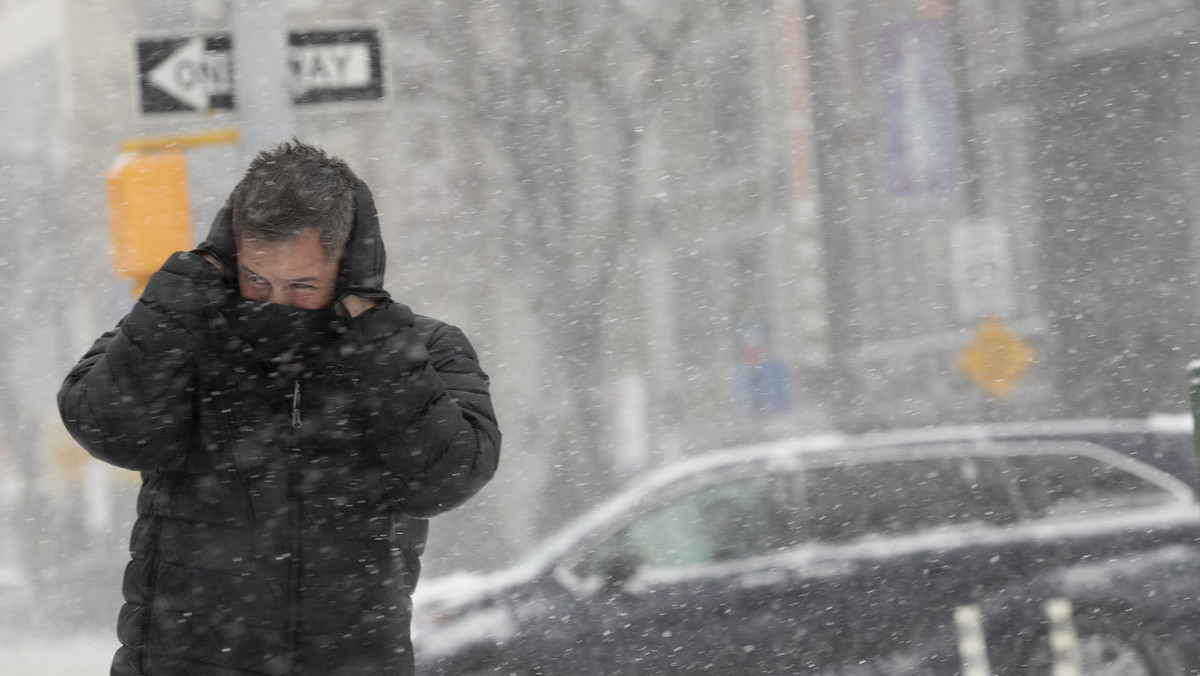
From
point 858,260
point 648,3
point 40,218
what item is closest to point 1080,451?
point 648,3

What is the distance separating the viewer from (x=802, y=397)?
16000 mm

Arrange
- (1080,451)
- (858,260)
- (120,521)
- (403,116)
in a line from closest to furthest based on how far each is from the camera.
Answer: (1080,451) < (403,116) < (120,521) < (858,260)

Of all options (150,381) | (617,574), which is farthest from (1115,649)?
(150,381)

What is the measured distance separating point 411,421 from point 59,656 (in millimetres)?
8703

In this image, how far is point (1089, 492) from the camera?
5609mm

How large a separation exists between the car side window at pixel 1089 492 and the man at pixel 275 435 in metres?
4.14

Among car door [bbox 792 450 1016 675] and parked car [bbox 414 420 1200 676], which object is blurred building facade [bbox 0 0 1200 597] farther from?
car door [bbox 792 450 1016 675]

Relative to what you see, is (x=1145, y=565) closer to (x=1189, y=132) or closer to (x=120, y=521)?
(x=1189, y=132)

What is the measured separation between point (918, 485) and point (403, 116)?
358 inches

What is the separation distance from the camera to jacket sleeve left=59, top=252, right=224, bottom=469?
1942 mm

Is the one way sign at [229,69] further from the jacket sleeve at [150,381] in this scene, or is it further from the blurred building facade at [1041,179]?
the blurred building facade at [1041,179]

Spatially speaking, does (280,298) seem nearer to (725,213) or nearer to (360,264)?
(360,264)

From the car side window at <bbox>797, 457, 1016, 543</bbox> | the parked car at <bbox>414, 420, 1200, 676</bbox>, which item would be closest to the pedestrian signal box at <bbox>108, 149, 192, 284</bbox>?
the parked car at <bbox>414, 420, 1200, 676</bbox>

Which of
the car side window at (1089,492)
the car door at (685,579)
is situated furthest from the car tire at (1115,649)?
the car door at (685,579)
